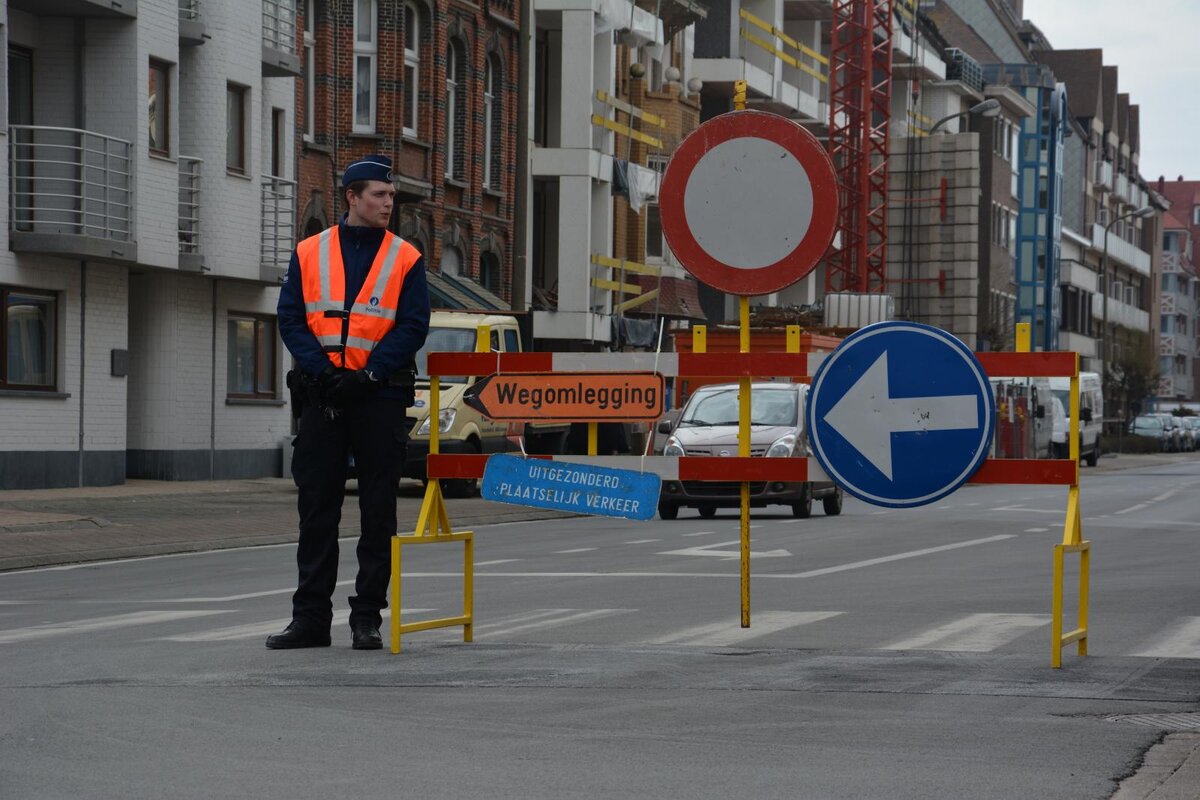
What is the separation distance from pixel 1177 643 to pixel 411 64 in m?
34.4

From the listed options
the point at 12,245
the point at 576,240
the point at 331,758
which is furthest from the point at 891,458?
the point at 576,240

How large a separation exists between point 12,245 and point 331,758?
24.4 m

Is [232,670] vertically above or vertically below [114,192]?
below

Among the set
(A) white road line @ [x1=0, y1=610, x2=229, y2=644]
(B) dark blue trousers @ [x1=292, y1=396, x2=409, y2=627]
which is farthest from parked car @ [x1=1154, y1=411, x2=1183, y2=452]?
(B) dark blue trousers @ [x1=292, y1=396, x2=409, y2=627]

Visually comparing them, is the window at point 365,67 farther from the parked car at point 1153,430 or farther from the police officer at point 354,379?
the parked car at point 1153,430

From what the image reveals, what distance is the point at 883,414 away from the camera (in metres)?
9.57

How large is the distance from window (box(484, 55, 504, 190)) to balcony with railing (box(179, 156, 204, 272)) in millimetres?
14303

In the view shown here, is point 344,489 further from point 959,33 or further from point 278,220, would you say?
point 959,33

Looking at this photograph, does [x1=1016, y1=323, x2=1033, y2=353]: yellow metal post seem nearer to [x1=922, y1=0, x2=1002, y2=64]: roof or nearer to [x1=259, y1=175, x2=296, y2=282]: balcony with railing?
[x1=259, y1=175, x2=296, y2=282]: balcony with railing

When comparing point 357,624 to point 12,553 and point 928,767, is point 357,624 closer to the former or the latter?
point 928,767

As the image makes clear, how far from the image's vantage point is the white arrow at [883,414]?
945 cm

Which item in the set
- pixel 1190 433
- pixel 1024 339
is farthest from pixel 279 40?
pixel 1190 433

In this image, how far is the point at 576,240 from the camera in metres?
51.7

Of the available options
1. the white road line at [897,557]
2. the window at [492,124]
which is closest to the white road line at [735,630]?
the white road line at [897,557]
